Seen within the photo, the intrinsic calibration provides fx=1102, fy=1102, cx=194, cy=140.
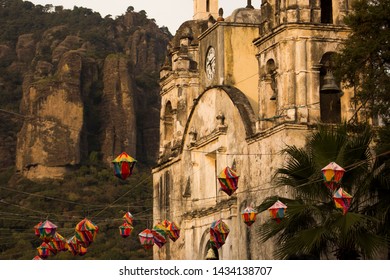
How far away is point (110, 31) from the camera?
117188 mm

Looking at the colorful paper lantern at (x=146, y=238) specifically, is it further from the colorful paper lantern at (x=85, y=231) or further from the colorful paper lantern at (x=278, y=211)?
the colorful paper lantern at (x=278, y=211)

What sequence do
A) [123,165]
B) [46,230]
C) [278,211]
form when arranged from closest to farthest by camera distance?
[278,211], [123,165], [46,230]

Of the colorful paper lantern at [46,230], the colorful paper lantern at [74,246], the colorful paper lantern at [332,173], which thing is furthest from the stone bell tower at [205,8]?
the colorful paper lantern at [332,173]

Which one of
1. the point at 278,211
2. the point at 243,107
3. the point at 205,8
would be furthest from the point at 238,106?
the point at 278,211

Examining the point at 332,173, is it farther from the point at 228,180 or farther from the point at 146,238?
the point at 146,238

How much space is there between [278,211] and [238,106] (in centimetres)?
927

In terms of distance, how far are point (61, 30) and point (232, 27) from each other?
7608 cm

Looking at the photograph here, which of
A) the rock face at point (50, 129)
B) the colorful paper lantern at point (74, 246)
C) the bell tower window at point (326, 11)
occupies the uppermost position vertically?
the rock face at point (50, 129)

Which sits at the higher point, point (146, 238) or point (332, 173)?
point (332, 173)

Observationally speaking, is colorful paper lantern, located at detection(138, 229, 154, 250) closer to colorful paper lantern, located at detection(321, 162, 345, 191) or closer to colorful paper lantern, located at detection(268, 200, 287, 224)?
colorful paper lantern, located at detection(268, 200, 287, 224)

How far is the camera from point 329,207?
1008 inches

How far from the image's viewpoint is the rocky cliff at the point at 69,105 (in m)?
88.7

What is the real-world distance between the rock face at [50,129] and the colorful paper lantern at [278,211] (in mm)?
62576
